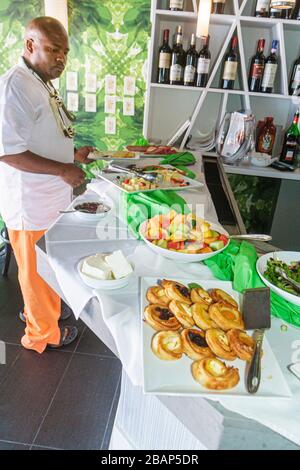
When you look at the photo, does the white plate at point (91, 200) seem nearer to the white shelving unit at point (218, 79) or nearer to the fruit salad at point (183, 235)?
the fruit salad at point (183, 235)

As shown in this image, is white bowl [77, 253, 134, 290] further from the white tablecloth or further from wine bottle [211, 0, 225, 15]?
wine bottle [211, 0, 225, 15]

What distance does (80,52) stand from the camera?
8.41 ft

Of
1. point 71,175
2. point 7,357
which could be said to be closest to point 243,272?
point 71,175

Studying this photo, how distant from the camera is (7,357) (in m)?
1.69

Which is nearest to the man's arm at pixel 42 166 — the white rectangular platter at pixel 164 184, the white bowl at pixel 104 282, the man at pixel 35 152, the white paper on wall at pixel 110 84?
the man at pixel 35 152

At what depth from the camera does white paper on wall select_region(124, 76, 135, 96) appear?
2.64m

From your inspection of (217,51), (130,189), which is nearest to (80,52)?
(217,51)

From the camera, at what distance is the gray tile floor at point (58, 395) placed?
1.34 metres

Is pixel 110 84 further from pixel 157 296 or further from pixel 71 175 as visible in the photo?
pixel 157 296

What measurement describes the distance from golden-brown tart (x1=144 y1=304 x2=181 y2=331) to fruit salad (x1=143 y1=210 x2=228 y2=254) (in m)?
0.23

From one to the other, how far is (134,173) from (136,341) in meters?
0.91

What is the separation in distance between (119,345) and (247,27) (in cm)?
238
